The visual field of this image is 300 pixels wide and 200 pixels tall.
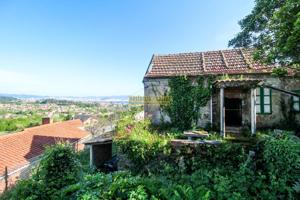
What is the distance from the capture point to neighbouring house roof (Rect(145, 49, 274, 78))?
463 inches

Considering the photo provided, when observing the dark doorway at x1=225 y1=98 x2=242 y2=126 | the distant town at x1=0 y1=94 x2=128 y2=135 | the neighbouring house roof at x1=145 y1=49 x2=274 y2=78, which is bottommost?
the distant town at x1=0 y1=94 x2=128 y2=135

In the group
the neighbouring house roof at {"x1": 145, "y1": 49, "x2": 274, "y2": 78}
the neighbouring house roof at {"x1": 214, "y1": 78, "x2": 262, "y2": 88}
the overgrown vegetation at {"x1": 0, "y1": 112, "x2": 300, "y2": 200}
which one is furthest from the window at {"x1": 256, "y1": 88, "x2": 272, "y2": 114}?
the overgrown vegetation at {"x1": 0, "y1": 112, "x2": 300, "y2": 200}

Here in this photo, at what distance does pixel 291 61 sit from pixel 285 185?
16.0ft

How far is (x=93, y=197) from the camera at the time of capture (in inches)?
248

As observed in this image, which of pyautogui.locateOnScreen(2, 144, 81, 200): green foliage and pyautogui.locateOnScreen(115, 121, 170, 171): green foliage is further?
pyautogui.locateOnScreen(115, 121, 170, 171): green foliage

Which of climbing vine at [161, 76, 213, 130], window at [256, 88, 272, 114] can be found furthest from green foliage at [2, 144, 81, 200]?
window at [256, 88, 272, 114]

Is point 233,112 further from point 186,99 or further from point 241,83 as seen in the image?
point 241,83

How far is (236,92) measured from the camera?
11180mm

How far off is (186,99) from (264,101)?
4.22m

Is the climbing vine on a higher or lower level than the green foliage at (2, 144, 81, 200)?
higher

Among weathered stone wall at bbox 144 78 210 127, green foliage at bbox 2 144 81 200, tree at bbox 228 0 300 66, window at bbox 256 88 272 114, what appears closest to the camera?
tree at bbox 228 0 300 66

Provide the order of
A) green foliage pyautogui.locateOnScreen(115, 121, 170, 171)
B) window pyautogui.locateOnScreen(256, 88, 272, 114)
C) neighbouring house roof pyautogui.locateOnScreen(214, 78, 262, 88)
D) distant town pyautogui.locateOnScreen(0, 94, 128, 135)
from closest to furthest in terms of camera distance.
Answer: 1. green foliage pyautogui.locateOnScreen(115, 121, 170, 171)
2. neighbouring house roof pyautogui.locateOnScreen(214, 78, 262, 88)
3. window pyautogui.locateOnScreen(256, 88, 272, 114)
4. distant town pyautogui.locateOnScreen(0, 94, 128, 135)

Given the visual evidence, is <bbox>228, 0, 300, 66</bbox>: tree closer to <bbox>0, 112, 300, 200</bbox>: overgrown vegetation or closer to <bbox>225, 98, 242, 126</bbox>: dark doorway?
<bbox>0, 112, 300, 200</bbox>: overgrown vegetation

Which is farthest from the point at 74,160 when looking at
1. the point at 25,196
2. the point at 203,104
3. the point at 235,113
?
the point at 235,113
